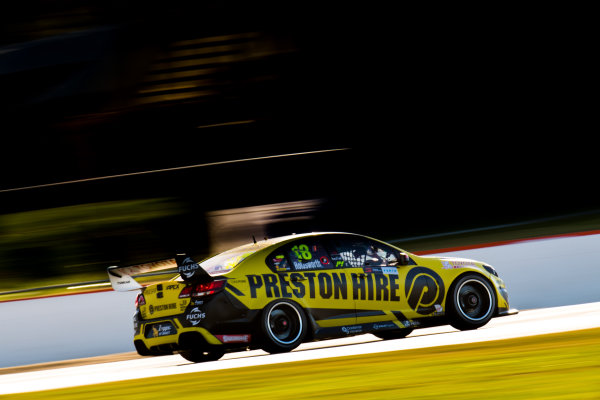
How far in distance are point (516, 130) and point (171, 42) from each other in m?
8.42

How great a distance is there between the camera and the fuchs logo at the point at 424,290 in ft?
41.1

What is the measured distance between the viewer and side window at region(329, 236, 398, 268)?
12.4m

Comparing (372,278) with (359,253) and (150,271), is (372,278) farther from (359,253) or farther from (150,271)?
(150,271)

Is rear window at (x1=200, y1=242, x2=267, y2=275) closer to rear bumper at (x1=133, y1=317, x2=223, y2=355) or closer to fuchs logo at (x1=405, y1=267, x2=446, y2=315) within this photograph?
rear bumper at (x1=133, y1=317, x2=223, y2=355)

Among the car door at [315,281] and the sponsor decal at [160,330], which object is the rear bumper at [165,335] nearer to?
the sponsor decal at [160,330]

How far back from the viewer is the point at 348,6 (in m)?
26.4

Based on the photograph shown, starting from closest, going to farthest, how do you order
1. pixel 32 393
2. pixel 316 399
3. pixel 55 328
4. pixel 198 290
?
pixel 316 399
pixel 32 393
pixel 198 290
pixel 55 328

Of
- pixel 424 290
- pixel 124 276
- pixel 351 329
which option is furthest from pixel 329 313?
pixel 124 276

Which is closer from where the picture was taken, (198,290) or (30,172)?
(198,290)

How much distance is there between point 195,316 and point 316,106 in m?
14.9

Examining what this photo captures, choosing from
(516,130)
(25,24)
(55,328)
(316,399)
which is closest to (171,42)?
(25,24)

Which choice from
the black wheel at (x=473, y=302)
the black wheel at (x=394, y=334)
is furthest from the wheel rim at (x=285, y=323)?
the black wheel at (x=473, y=302)

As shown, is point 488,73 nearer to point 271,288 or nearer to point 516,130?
point 516,130

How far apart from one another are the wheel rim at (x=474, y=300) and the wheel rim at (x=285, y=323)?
2.11 metres
